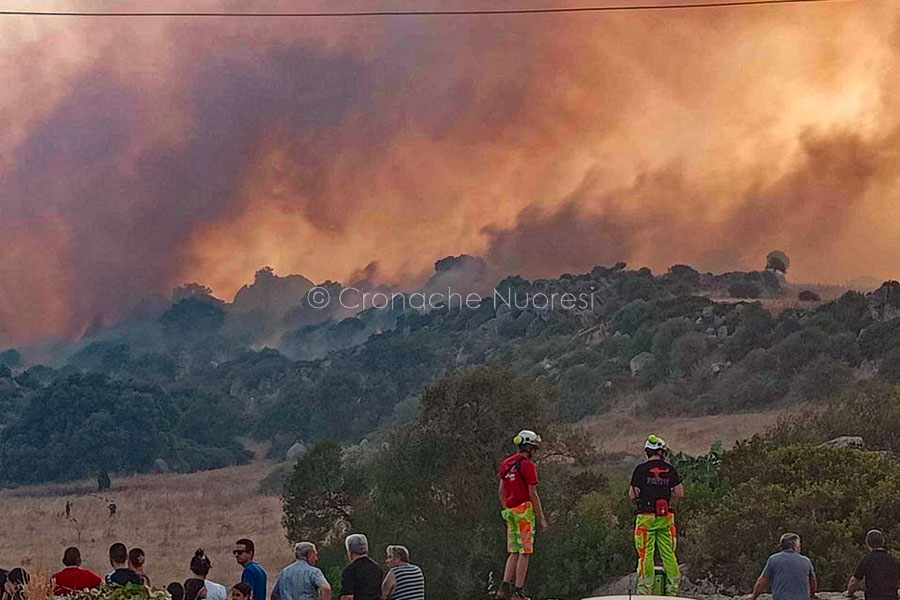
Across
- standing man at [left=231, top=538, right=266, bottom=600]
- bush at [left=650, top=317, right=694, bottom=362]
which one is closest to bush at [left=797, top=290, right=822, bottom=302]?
bush at [left=650, top=317, right=694, bottom=362]

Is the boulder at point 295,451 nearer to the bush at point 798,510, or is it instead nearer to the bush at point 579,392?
the bush at point 579,392

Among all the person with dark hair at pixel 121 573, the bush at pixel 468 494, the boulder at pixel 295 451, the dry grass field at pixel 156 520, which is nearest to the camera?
the person with dark hair at pixel 121 573

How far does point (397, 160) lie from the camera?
94.7 ft

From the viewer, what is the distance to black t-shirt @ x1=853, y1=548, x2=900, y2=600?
1444 centimetres

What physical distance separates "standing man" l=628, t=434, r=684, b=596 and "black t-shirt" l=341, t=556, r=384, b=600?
327cm

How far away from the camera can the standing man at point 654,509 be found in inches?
608

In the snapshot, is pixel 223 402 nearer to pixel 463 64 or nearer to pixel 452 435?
pixel 452 435

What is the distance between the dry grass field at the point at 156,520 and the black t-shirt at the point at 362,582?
1363 cm

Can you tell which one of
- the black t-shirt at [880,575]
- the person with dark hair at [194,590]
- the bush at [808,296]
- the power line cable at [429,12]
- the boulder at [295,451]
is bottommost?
the black t-shirt at [880,575]

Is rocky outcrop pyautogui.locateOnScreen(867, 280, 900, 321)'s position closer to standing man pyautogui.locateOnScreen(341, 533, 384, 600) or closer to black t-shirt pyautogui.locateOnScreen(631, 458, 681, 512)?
black t-shirt pyautogui.locateOnScreen(631, 458, 681, 512)

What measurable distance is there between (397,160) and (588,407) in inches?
250

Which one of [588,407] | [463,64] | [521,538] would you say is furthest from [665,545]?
[463,64]

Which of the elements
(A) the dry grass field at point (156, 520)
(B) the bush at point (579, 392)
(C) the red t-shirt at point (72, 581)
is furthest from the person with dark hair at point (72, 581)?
(B) the bush at point (579, 392)

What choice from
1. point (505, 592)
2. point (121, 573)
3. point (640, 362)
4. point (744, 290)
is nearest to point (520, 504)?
point (505, 592)
